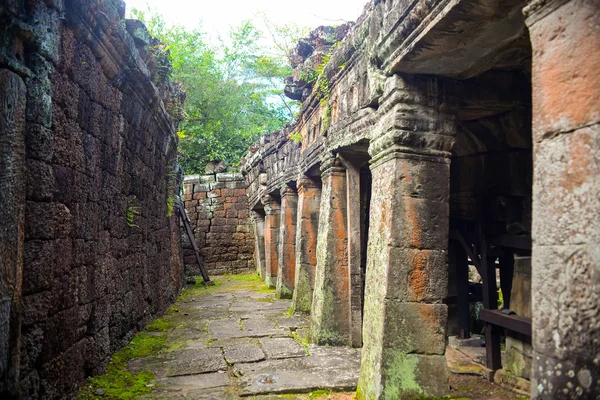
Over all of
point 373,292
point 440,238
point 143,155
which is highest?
point 143,155

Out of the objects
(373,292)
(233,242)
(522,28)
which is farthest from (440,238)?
(233,242)

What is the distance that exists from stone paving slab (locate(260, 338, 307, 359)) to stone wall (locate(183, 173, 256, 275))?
9.64 meters

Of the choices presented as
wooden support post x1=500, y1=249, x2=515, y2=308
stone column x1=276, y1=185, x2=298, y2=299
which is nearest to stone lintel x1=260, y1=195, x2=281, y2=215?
stone column x1=276, y1=185, x2=298, y2=299

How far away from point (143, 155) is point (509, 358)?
513 cm

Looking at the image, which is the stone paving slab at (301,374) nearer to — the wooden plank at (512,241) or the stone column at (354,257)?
the stone column at (354,257)

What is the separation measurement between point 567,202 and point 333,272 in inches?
165

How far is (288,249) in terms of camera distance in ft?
32.6

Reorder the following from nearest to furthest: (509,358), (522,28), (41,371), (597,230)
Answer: (597,230)
(522,28)
(41,371)
(509,358)

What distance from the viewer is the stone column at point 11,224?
267 cm

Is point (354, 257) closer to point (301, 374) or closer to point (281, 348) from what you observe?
point (281, 348)

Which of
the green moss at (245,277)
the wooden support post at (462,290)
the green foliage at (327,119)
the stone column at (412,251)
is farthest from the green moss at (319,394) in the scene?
the green moss at (245,277)

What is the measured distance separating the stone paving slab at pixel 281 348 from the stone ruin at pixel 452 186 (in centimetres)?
32

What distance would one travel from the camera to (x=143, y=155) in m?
6.49

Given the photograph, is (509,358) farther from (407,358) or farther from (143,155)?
(143,155)
